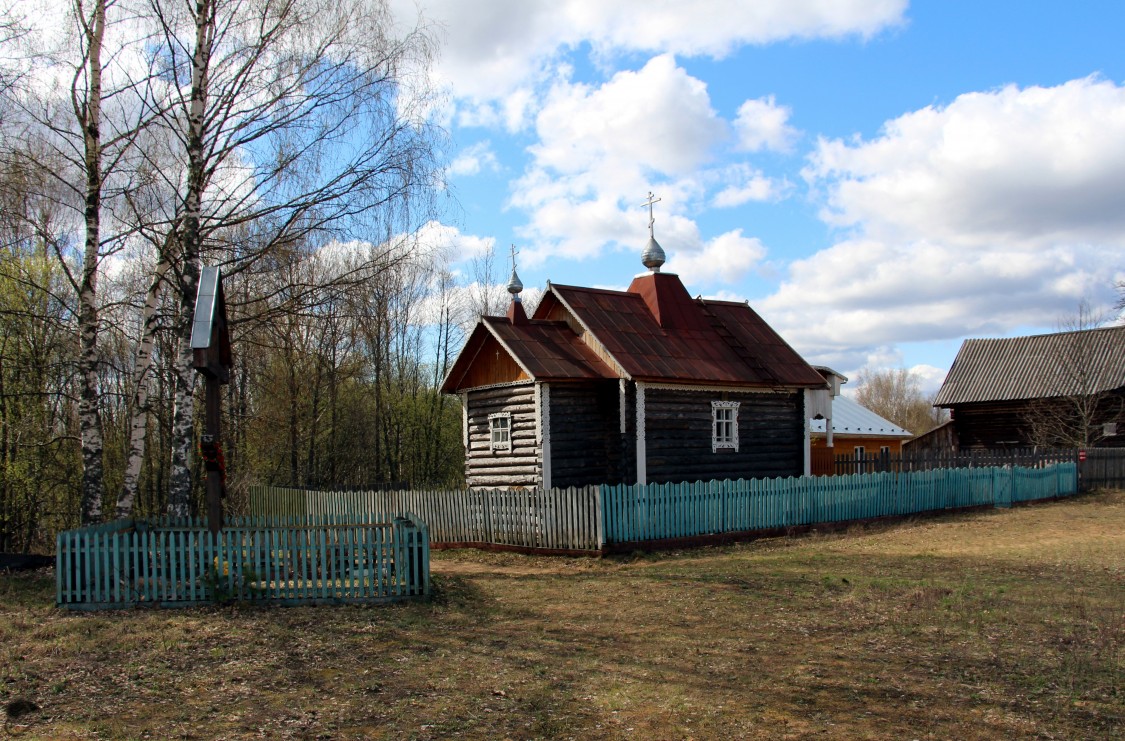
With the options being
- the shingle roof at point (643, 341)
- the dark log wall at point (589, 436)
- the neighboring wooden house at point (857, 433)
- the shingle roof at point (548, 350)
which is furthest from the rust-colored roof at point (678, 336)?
the neighboring wooden house at point (857, 433)

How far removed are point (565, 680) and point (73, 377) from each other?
803 inches

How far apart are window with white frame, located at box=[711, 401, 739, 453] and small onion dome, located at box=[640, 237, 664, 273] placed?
407 centimetres

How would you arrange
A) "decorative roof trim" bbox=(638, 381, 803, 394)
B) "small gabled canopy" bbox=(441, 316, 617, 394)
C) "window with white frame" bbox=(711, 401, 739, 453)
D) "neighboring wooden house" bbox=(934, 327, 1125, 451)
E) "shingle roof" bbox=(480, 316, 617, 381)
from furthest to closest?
1. "neighboring wooden house" bbox=(934, 327, 1125, 451)
2. "window with white frame" bbox=(711, 401, 739, 453)
3. "decorative roof trim" bbox=(638, 381, 803, 394)
4. "small gabled canopy" bbox=(441, 316, 617, 394)
5. "shingle roof" bbox=(480, 316, 617, 381)

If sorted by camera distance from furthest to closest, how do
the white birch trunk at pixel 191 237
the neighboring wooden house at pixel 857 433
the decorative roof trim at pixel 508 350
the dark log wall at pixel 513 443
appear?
the neighboring wooden house at pixel 857 433 < the dark log wall at pixel 513 443 < the decorative roof trim at pixel 508 350 < the white birch trunk at pixel 191 237

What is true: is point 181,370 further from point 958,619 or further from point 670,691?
point 958,619

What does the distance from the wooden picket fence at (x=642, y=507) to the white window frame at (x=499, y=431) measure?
6.46 feet

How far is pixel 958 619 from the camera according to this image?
9664 millimetres

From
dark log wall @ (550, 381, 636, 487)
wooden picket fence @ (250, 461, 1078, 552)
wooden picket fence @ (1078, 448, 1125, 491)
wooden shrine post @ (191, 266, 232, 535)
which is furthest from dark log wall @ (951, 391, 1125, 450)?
wooden shrine post @ (191, 266, 232, 535)

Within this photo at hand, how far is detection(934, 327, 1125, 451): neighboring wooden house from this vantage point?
36719mm

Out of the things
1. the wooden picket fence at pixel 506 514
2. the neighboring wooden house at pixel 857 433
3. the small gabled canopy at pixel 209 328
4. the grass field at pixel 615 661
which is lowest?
the grass field at pixel 615 661

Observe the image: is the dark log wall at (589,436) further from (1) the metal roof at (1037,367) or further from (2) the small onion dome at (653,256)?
(1) the metal roof at (1037,367)

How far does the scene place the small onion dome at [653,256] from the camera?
2264cm

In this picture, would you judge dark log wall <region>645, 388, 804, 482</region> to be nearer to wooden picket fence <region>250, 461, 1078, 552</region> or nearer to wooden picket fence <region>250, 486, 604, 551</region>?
wooden picket fence <region>250, 461, 1078, 552</region>

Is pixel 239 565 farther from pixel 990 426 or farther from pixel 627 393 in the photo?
pixel 990 426
